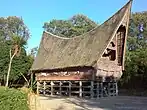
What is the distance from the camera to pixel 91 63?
24.8 meters

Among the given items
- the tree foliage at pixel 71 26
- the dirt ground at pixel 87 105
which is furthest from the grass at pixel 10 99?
the tree foliage at pixel 71 26

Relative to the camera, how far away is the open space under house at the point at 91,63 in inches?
1001

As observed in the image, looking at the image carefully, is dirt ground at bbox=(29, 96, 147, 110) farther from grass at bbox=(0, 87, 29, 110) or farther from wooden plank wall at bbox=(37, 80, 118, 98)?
wooden plank wall at bbox=(37, 80, 118, 98)

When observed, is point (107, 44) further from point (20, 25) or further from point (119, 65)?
point (20, 25)

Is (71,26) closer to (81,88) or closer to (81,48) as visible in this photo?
(81,48)

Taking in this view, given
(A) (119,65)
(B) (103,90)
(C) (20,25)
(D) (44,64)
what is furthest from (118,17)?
(C) (20,25)

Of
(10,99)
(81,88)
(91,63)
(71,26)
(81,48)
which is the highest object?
(71,26)

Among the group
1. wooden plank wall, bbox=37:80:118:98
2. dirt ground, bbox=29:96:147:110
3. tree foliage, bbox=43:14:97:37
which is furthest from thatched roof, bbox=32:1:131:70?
tree foliage, bbox=43:14:97:37

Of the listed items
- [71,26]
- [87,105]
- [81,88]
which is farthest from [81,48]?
[71,26]

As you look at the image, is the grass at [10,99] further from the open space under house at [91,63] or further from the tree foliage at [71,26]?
the tree foliage at [71,26]

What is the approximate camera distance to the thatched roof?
25539mm

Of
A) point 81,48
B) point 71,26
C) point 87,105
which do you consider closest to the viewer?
point 87,105

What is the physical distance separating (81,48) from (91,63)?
385 centimetres

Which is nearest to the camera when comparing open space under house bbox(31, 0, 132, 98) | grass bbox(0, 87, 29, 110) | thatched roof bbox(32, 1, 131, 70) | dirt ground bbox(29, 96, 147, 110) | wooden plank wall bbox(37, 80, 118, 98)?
grass bbox(0, 87, 29, 110)
